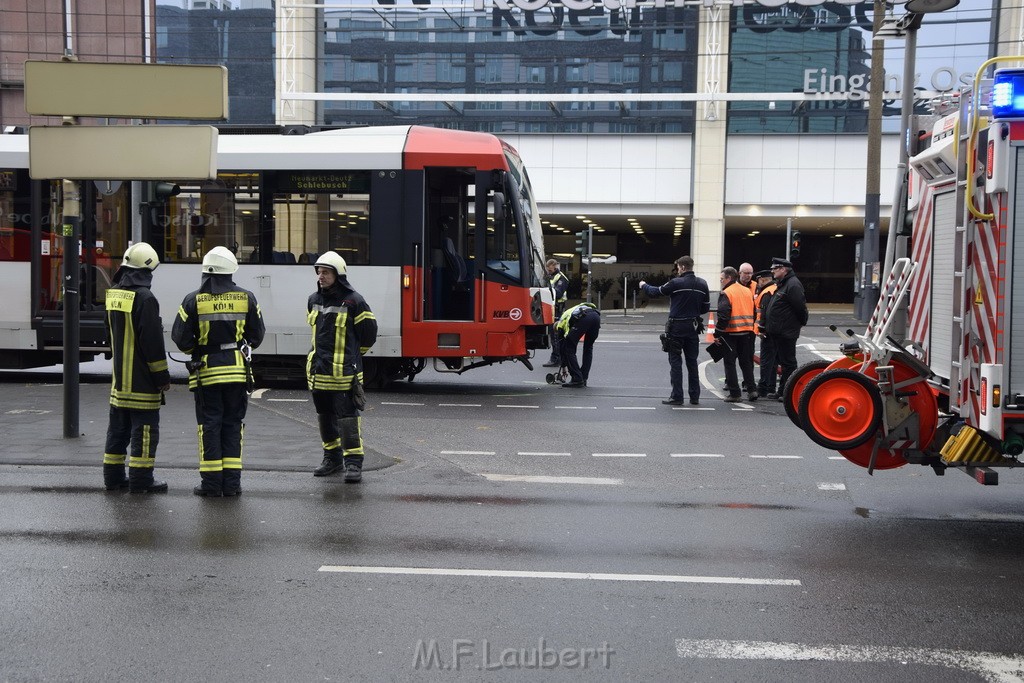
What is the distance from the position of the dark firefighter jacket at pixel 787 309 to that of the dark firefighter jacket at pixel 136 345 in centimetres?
822

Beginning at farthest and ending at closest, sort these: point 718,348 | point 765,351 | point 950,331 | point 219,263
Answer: point 765,351, point 718,348, point 219,263, point 950,331

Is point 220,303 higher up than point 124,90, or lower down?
lower down

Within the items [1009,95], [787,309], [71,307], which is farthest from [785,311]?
[71,307]

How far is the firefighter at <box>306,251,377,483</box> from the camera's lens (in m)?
8.46

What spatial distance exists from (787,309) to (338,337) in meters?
7.05

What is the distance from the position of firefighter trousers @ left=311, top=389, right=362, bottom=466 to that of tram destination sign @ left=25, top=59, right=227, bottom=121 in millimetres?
2738

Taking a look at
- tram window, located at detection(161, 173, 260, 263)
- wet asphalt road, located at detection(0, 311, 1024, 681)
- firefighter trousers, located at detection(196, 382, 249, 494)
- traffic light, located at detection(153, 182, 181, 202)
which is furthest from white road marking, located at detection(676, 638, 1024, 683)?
traffic light, located at detection(153, 182, 181, 202)

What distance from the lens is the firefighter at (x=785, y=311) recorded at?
44.7 feet

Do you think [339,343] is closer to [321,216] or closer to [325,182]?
[321,216]

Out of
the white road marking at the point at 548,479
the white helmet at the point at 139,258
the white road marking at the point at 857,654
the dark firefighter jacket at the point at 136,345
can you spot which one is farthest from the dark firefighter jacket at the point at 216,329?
the white road marking at the point at 857,654

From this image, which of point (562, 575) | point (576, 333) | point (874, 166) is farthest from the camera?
point (874, 166)

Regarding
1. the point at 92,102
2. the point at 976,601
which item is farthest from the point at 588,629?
the point at 92,102

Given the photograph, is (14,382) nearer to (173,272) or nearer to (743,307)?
(173,272)

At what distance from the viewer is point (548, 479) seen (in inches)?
347
